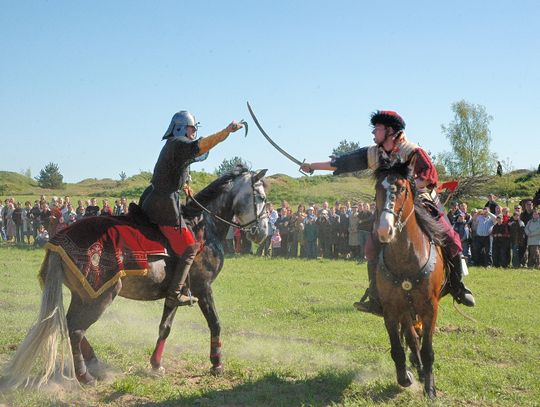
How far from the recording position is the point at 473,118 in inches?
2425

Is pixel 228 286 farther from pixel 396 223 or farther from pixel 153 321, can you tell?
pixel 396 223

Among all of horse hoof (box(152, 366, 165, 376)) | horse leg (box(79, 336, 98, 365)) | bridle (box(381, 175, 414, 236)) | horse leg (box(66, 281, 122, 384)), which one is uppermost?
bridle (box(381, 175, 414, 236))

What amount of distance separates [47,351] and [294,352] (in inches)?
140

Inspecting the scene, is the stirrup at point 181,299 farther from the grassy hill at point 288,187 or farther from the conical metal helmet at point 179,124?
the grassy hill at point 288,187

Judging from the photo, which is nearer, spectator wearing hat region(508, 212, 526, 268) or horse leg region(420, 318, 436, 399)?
horse leg region(420, 318, 436, 399)

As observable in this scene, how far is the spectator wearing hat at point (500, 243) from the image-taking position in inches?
757

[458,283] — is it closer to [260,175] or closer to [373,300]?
[373,300]

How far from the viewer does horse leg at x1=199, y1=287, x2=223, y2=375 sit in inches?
289

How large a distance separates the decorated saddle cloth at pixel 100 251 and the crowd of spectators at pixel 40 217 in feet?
57.7

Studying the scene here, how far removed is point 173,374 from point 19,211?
76.0 feet

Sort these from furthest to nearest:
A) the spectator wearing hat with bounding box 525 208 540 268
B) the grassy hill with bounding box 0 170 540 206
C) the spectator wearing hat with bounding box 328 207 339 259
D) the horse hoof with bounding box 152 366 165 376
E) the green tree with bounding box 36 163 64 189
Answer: the green tree with bounding box 36 163 64 189 → the grassy hill with bounding box 0 170 540 206 → the spectator wearing hat with bounding box 328 207 339 259 → the spectator wearing hat with bounding box 525 208 540 268 → the horse hoof with bounding box 152 366 165 376

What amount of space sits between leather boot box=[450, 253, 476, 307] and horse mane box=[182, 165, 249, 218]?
9.40 ft

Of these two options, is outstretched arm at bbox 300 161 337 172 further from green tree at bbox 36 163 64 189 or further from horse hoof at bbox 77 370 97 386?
green tree at bbox 36 163 64 189

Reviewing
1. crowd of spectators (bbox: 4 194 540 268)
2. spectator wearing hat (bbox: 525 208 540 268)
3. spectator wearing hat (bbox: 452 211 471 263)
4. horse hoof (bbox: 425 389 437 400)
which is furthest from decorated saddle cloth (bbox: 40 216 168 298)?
spectator wearing hat (bbox: 525 208 540 268)
